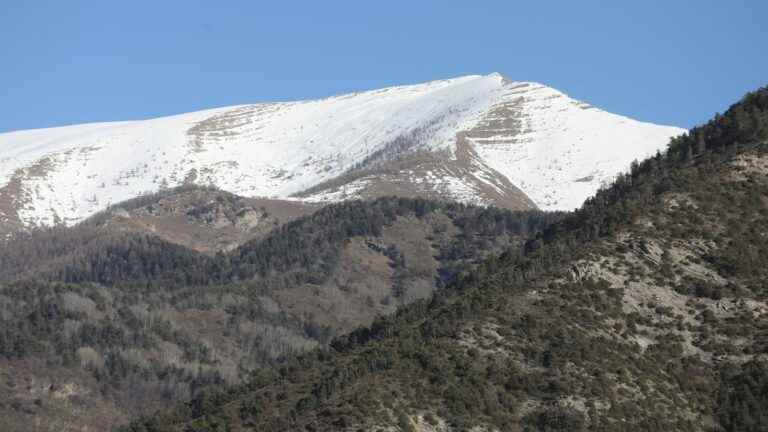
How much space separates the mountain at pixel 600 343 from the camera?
79.2 m

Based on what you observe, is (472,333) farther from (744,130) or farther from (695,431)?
(744,130)

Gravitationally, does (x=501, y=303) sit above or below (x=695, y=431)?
above

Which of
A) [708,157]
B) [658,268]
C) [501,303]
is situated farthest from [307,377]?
[708,157]

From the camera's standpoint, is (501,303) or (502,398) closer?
(502,398)

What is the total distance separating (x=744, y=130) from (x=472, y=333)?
3673 cm

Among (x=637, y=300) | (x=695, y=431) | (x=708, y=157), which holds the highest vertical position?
(x=708, y=157)

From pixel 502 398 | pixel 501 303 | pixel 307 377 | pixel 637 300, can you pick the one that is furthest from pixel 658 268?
pixel 307 377

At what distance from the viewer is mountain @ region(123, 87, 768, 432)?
7925 cm

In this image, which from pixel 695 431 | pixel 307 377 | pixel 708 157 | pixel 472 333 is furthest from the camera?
pixel 708 157

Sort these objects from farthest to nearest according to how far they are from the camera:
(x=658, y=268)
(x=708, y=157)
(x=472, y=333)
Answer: (x=708, y=157)
(x=658, y=268)
(x=472, y=333)

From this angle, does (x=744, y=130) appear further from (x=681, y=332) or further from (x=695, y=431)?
(x=695, y=431)

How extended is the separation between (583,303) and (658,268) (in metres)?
6.06

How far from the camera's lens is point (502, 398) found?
80062 millimetres

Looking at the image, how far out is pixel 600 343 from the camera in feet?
281
